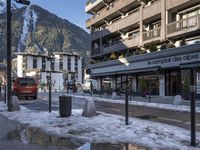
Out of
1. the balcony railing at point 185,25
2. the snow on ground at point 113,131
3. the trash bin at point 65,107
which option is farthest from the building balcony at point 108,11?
the snow on ground at point 113,131

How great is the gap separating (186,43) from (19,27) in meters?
157

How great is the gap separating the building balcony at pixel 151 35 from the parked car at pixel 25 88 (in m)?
13.6

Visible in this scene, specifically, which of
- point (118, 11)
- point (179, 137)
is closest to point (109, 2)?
point (118, 11)

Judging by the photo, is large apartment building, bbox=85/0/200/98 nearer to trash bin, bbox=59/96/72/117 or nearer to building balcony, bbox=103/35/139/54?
building balcony, bbox=103/35/139/54

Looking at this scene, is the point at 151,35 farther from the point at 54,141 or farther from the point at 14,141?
the point at 14,141

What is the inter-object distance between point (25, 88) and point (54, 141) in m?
25.5

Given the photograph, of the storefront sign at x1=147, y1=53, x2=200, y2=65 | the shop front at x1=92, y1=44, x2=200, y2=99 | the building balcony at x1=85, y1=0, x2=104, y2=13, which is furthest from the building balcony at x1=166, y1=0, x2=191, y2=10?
the building balcony at x1=85, y1=0, x2=104, y2=13

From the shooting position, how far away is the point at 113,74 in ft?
173

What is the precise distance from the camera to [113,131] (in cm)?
1154

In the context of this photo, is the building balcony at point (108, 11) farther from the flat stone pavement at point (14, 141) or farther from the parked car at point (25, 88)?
the flat stone pavement at point (14, 141)

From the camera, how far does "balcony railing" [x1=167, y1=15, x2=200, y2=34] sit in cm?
3481

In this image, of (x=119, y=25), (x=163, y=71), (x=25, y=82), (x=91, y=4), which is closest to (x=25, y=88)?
(x=25, y=82)

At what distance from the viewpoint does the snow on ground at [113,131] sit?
9.91 metres

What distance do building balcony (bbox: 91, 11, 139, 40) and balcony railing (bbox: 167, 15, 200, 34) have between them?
817 cm
